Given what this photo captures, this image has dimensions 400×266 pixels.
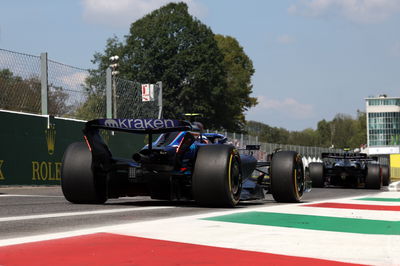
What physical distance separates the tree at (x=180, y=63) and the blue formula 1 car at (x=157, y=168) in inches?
1758

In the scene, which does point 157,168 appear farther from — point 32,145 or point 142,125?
point 32,145

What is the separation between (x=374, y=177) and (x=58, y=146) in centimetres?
1108

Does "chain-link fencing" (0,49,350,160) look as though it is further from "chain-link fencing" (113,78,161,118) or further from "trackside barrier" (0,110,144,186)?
"trackside barrier" (0,110,144,186)

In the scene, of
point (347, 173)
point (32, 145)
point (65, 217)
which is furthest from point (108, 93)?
point (65, 217)

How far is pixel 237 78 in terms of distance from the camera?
64.6 m

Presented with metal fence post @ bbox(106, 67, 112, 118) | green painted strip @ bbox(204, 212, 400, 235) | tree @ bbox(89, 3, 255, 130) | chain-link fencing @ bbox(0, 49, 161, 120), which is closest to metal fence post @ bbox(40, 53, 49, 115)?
chain-link fencing @ bbox(0, 49, 161, 120)

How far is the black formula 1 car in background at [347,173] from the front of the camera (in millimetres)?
22797

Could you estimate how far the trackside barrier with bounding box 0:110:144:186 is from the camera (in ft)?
49.9

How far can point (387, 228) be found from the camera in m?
6.27

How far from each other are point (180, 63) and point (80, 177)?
152 ft

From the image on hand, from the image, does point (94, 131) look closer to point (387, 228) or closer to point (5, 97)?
point (387, 228)

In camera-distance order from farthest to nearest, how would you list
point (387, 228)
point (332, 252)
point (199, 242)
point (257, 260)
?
1. point (387, 228)
2. point (199, 242)
3. point (332, 252)
4. point (257, 260)

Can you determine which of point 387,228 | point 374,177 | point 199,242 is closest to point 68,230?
point 199,242

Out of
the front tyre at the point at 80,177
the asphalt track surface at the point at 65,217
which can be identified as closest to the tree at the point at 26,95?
the front tyre at the point at 80,177
